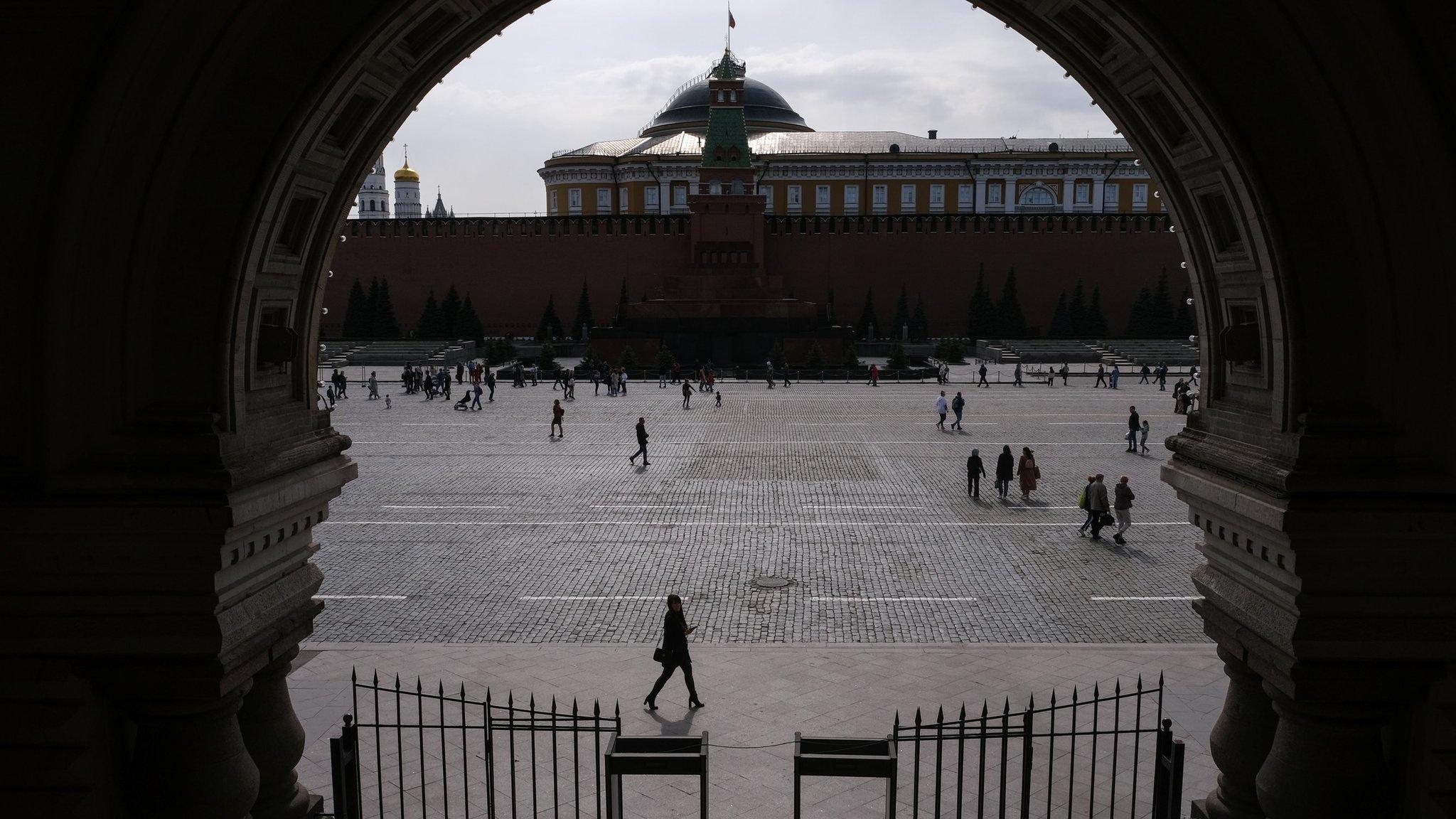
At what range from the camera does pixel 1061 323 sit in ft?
156

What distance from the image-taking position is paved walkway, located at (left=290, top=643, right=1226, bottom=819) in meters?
6.18

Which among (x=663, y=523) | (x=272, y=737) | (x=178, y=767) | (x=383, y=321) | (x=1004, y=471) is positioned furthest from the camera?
(x=383, y=321)

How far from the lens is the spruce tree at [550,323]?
46.4 m

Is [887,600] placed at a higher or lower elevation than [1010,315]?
lower

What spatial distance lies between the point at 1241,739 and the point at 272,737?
415cm

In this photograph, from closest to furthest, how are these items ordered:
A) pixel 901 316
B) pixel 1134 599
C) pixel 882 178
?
1. pixel 1134 599
2. pixel 901 316
3. pixel 882 178

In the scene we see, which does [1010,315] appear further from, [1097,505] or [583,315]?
[1097,505]

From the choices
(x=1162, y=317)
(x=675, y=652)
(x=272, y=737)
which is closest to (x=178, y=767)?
(x=272, y=737)

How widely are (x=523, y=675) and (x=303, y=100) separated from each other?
17.7 feet

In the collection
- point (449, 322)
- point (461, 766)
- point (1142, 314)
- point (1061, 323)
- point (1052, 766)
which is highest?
point (1142, 314)

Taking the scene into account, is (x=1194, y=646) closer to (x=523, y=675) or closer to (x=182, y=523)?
(x=523, y=675)

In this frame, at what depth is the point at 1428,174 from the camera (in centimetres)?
348

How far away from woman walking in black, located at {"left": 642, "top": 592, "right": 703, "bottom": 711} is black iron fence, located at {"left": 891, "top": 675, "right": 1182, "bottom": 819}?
5.02 feet

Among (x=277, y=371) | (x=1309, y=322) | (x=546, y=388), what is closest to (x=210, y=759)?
(x=277, y=371)
